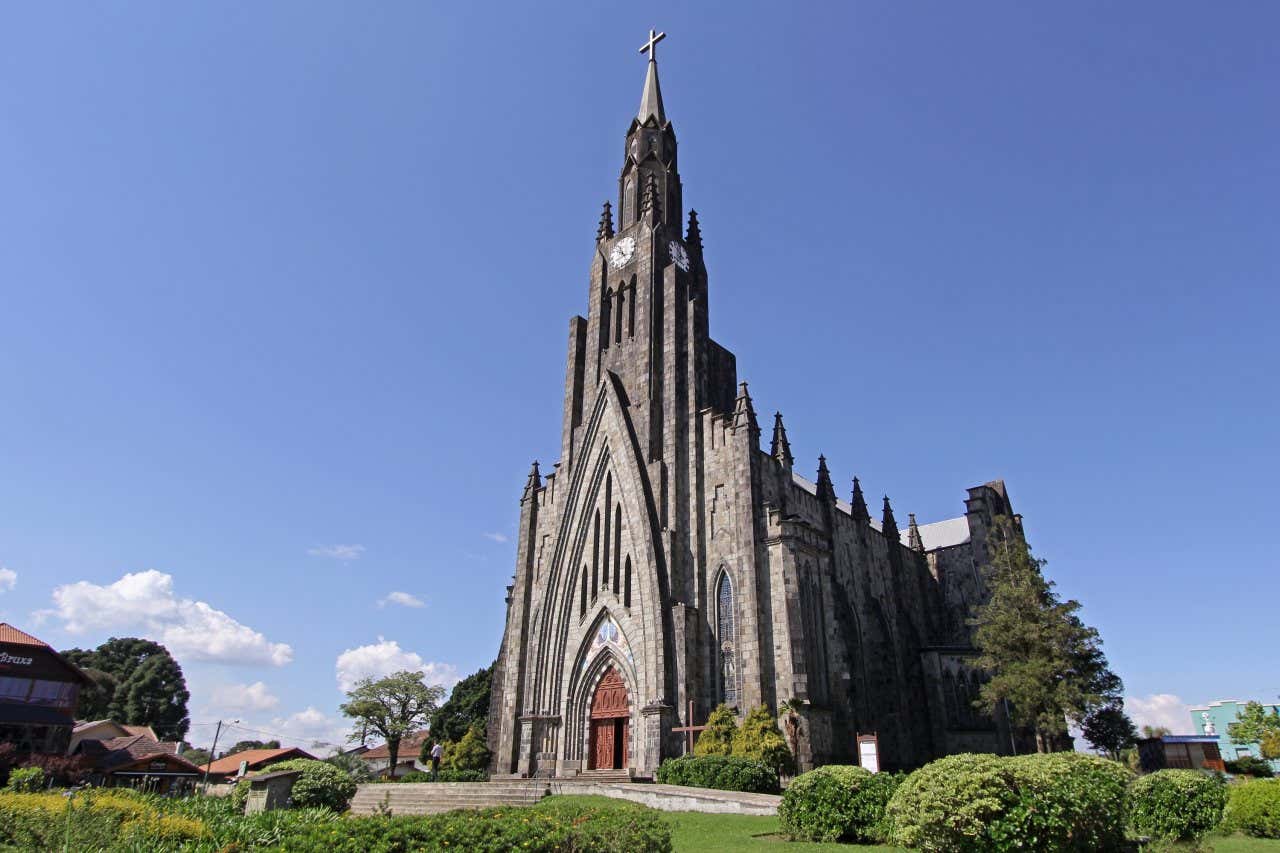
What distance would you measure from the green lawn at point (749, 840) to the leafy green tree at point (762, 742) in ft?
24.0

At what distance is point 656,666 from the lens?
3094 centimetres

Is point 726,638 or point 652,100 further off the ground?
point 652,100

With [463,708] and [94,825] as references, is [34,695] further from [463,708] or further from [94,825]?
[94,825]

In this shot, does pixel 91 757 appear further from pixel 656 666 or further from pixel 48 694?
pixel 656 666

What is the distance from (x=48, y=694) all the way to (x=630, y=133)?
49388 millimetres

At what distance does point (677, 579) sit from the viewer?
32.8 metres

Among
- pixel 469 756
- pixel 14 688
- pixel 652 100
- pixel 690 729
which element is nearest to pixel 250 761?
pixel 14 688

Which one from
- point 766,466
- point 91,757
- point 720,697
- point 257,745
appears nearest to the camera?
point 720,697

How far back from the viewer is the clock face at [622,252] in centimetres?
4303

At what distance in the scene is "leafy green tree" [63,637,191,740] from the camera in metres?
79.4

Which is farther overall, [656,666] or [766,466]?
[766,466]

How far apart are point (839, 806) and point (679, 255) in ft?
108

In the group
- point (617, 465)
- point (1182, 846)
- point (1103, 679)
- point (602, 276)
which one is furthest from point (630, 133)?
point (1182, 846)

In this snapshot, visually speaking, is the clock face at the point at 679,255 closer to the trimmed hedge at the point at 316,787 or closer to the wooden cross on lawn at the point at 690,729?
the wooden cross on lawn at the point at 690,729
